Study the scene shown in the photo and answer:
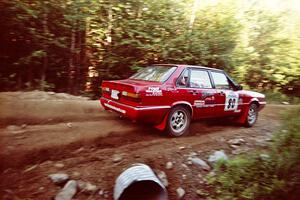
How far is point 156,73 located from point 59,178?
2920 millimetres

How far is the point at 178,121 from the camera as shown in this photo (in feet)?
18.5

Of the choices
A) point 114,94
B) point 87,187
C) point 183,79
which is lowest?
point 87,187

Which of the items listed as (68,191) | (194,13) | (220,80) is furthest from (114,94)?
(194,13)

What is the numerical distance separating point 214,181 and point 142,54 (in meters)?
6.02

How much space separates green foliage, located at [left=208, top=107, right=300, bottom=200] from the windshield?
201 cm

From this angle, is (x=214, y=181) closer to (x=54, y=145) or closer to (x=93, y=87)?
(x=54, y=145)

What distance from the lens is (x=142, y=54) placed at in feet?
31.3

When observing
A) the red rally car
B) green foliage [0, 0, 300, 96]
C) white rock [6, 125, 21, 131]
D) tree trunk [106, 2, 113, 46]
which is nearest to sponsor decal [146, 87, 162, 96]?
the red rally car

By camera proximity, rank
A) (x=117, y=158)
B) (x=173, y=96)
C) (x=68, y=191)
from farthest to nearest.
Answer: (x=173, y=96)
(x=117, y=158)
(x=68, y=191)

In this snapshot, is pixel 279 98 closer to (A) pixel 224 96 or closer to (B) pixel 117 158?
(A) pixel 224 96

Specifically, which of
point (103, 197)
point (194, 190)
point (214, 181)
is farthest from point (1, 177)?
point (214, 181)

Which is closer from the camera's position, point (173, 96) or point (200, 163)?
point (200, 163)

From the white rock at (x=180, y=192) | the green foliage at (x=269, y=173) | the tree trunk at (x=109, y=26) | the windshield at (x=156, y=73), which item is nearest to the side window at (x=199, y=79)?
the windshield at (x=156, y=73)

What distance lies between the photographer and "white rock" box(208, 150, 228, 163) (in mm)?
5012
